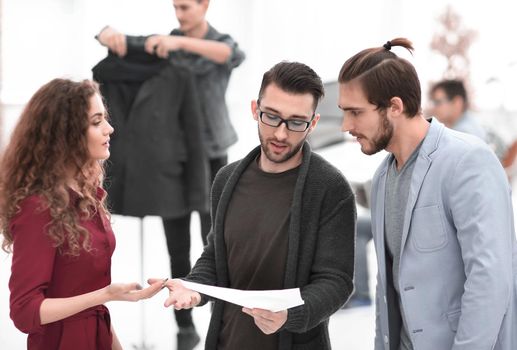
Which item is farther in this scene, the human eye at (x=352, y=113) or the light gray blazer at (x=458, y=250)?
the human eye at (x=352, y=113)

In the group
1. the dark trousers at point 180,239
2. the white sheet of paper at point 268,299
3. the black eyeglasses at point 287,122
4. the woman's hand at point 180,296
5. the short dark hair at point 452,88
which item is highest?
the black eyeglasses at point 287,122

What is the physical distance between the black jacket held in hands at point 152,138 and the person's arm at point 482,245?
7.36ft

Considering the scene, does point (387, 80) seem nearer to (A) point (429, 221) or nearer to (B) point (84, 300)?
(A) point (429, 221)

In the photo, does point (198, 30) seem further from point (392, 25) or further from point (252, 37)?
point (392, 25)

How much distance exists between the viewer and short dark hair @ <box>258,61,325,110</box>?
2.33 meters

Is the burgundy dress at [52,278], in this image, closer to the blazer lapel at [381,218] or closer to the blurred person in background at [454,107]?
the blazer lapel at [381,218]

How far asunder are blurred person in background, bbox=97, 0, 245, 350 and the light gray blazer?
2.04 metres

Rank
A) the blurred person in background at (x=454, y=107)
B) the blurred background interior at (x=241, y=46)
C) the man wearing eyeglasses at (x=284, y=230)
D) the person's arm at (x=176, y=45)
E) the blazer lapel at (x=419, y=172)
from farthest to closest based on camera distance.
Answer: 1. the blurred person in background at (x=454, y=107)
2. the blurred background interior at (x=241, y=46)
3. the person's arm at (x=176, y=45)
4. the man wearing eyeglasses at (x=284, y=230)
5. the blazer lapel at (x=419, y=172)

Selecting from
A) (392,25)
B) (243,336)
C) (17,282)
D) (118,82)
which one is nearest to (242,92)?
(118,82)

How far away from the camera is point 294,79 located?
2.33m

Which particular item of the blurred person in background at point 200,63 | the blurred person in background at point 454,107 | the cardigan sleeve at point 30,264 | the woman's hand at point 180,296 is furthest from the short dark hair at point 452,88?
the cardigan sleeve at point 30,264

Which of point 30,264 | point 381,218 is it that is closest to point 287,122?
point 381,218

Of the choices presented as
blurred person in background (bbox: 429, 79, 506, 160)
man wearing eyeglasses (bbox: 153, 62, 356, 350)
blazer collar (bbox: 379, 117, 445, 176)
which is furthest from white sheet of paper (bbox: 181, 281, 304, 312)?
blurred person in background (bbox: 429, 79, 506, 160)

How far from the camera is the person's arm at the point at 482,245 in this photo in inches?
79.4
